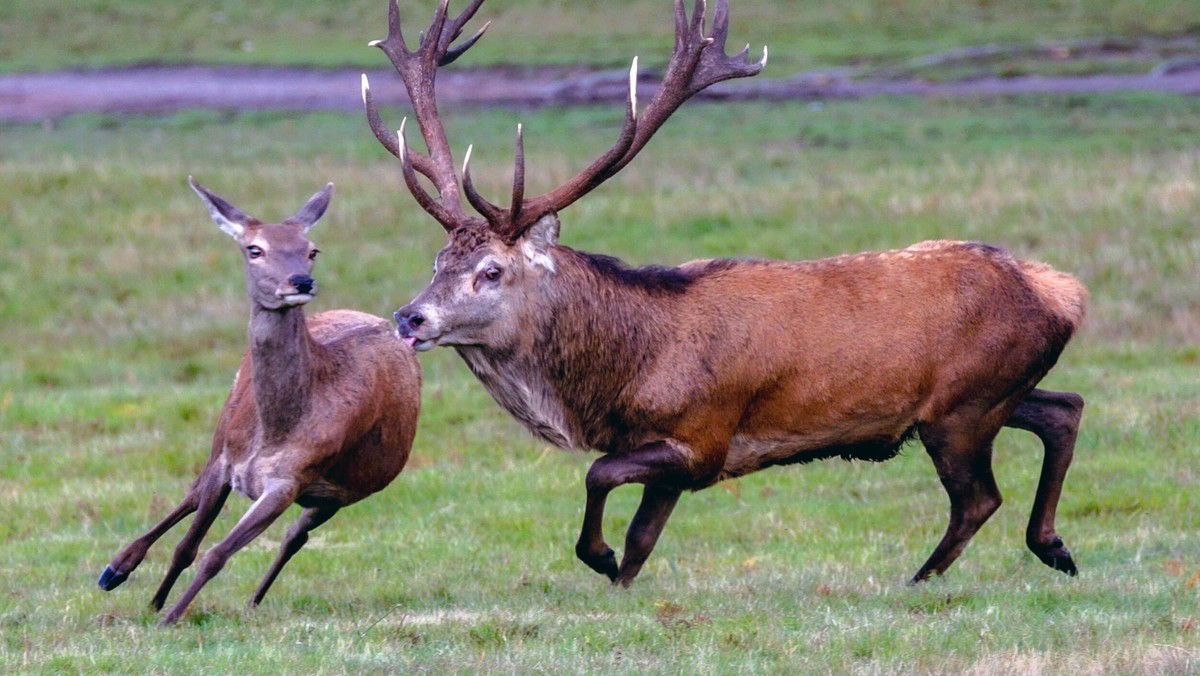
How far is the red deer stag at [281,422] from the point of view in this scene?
Answer: 8.00 m

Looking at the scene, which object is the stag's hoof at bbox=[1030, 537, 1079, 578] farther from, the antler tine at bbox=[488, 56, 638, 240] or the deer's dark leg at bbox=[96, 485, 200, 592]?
the deer's dark leg at bbox=[96, 485, 200, 592]

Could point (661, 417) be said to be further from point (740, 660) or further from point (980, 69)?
point (980, 69)

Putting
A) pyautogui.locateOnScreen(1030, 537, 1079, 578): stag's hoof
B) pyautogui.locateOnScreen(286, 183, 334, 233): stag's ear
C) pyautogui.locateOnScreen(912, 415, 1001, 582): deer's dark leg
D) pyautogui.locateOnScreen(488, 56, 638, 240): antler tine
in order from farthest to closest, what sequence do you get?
pyautogui.locateOnScreen(1030, 537, 1079, 578): stag's hoof, pyautogui.locateOnScreen(286, 183, 334, 233): stag's ear, pyautogui.locateOnScreen(912, 415, 1001, 582): deer's dark leg, pyautogui.locateOnScreen(488, 56, 638, 240): antler tine

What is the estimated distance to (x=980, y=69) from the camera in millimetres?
32406

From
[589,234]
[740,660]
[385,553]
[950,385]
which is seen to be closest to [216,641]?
[740,660]

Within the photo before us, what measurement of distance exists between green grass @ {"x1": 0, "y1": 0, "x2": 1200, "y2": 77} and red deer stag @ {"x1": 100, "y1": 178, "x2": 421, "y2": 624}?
83.8 feet

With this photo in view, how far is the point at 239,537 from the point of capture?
7.77 metres

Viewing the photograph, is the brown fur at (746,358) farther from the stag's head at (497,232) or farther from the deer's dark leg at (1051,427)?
the deer's dark leg at (1051,427)

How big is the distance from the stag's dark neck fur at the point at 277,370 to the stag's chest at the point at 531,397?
0.78m

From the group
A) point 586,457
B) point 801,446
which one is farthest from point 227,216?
point 586,457

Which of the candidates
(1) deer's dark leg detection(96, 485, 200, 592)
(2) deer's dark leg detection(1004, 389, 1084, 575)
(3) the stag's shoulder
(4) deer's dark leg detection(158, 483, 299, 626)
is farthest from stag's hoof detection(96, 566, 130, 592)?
(2) deer's dark leg detection(1004, 389, 1084, 575)

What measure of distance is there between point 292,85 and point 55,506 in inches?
937

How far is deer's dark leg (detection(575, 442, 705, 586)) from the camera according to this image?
7.85 m

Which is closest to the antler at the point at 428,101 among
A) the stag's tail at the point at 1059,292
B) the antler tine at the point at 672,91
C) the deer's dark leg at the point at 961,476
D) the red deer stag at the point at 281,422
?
the antler tine at the point at 672,91
